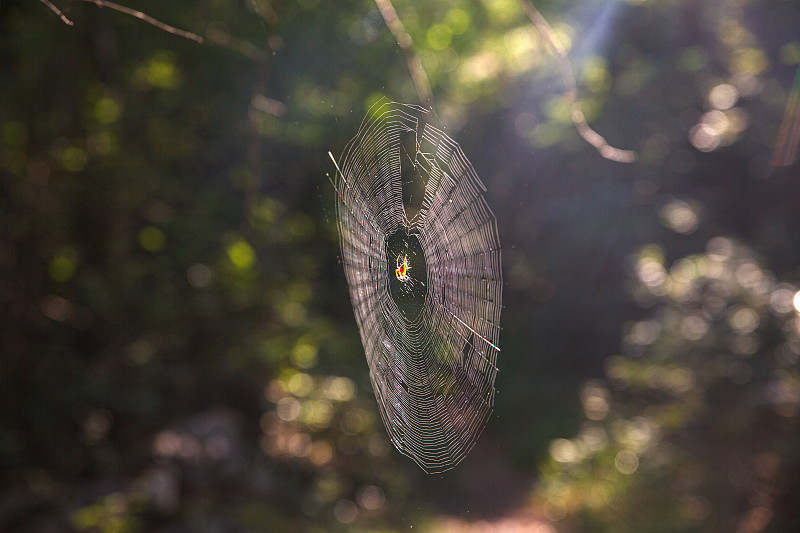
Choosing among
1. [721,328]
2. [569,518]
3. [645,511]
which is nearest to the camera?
[645,511]

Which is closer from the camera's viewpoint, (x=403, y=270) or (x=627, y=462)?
(x=403, y=270)

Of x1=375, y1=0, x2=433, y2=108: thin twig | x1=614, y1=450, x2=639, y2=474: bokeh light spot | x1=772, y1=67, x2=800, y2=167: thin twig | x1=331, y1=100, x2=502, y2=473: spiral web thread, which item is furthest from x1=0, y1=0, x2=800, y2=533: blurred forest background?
x1=331, y1=100, x2=502, y2=473: spiral web thread

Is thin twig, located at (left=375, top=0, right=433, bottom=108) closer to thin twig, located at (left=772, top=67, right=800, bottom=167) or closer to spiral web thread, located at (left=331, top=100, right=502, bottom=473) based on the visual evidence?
spiral web thread, located at (left=331, top=100, right=502, bottom=473)

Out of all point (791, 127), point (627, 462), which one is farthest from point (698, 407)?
point (791, 127)

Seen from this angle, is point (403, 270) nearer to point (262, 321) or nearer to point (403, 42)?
point (403, 42)

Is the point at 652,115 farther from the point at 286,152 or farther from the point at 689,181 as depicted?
the point at 286,152

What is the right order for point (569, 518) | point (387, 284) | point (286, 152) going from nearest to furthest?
point (387, 284) < point (569, 518) < point (286, 152)

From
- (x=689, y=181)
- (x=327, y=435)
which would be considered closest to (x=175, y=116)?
(x=327, y=435)

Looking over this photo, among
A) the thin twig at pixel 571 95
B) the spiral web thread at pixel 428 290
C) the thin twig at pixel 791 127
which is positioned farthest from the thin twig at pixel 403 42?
the thin twig at pixel 791 127
